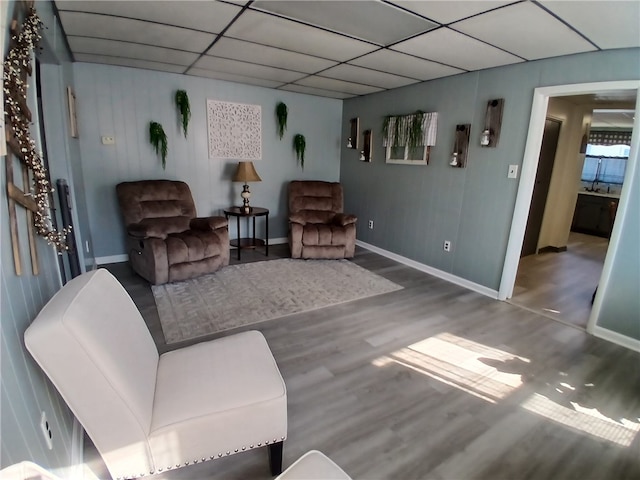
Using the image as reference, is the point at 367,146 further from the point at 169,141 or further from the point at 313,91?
the point at 169,141

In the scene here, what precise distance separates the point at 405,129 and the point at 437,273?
1794 millimetres

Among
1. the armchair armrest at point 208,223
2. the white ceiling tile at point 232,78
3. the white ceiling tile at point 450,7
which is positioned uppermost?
the white ceiling tile at point 232,78

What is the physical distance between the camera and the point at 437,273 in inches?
152

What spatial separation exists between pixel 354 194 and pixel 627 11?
3.53m

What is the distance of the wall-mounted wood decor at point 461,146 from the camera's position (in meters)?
3.42

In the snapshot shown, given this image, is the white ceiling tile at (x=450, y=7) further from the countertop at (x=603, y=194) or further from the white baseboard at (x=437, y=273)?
the countertop at (x=603, y=194)

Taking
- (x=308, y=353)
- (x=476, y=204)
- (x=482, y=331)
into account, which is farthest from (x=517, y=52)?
(x=308, y=353)

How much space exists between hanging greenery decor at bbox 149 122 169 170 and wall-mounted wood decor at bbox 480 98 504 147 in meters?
3.51

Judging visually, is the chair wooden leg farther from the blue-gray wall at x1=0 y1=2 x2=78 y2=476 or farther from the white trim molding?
the white trim molding

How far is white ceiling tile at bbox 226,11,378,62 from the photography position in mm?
2236

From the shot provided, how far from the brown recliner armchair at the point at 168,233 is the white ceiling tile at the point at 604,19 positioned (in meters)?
3.25

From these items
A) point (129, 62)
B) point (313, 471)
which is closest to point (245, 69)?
point (129, 62)

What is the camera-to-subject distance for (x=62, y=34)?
8.26ft

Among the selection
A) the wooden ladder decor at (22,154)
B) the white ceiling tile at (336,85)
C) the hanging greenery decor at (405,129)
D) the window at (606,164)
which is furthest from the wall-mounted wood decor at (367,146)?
the window at (606,164)
